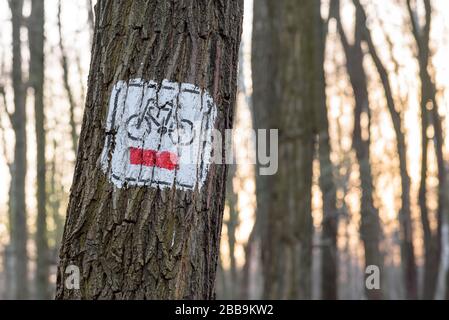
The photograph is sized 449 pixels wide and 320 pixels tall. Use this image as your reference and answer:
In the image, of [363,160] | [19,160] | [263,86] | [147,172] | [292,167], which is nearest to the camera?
[147,172]

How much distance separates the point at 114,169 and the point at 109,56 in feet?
A: 1.22

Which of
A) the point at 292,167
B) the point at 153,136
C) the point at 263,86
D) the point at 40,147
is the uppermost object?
the point at 263,86

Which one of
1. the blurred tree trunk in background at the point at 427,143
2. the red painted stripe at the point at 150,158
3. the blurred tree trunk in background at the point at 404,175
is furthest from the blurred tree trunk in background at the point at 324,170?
the red painted stripe at the point at 150,158

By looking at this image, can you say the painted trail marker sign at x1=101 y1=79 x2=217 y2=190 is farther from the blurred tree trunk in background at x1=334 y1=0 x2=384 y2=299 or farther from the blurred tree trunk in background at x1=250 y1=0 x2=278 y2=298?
the blurred tree trunk in background at x1=334 y1=0 x2=384 y2=299

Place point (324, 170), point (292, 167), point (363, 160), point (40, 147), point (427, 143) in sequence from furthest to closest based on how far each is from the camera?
1. point (427, 143)
2. point (363, 160)
3. point (40, 147)
4. point (324, 170)
5. point (292, 167)

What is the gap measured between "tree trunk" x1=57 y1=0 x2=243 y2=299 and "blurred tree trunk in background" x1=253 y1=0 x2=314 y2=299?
3.57 m

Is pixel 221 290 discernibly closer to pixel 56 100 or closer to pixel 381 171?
pixel 56 100

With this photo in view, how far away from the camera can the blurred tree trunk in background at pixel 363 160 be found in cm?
977

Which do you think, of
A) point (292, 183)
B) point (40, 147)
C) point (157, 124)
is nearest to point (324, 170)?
point (292, 183)

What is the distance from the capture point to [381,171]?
22.2 m

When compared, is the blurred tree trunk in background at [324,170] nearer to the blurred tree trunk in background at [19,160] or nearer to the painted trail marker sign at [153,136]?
the painted trail marker sign at [153,136]

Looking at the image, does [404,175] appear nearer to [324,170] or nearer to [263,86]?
[324,170]

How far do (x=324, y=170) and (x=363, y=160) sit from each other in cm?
287

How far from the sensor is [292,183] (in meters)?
5.92
